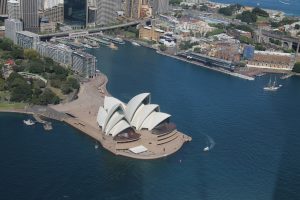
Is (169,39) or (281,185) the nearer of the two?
(281,185)

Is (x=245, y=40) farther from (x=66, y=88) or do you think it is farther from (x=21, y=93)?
(x=21, y=93)

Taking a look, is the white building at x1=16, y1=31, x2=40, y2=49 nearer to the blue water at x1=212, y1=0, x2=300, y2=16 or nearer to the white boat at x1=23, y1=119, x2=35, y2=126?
the white boat at x1=23, y1=119, x2=35, y2=126

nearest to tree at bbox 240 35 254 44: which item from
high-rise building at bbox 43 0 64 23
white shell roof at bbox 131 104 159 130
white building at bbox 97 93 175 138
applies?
high-rise building at bbox 43 0 64 23

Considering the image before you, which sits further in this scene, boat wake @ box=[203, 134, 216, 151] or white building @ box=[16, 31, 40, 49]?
white building @ box=[16, 31, 40, 49]

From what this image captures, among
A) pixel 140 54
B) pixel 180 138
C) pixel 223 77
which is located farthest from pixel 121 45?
pixel 180 138

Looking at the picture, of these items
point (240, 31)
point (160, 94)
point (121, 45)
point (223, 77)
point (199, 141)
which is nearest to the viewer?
point (199, 141)

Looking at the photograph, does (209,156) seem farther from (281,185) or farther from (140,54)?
(140,54)
